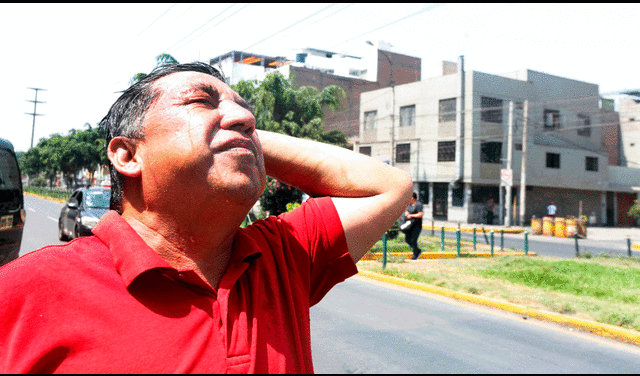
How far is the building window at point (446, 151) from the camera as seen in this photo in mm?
35031

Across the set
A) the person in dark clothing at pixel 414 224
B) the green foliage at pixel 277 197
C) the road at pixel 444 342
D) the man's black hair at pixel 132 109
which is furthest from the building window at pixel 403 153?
the man's black hair at pixel 132 109

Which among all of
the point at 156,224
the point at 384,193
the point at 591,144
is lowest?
the point at 156,224

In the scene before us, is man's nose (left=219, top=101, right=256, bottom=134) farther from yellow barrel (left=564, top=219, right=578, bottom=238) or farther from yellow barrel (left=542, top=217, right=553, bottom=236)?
yellow barrel (left=542, top=217, right=553, bottom=236)

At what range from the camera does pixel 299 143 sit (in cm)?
168

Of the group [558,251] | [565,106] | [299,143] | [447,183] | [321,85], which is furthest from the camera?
[321,85]

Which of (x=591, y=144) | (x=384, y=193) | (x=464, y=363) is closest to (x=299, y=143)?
(x=384, y=193)

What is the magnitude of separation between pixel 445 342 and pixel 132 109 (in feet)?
17.5

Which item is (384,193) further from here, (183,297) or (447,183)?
(447,183)

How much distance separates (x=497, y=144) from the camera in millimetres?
34844

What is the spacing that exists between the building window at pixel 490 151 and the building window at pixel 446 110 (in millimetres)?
2843

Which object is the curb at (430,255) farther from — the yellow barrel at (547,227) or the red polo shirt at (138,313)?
the yellow barrel at (547,227)

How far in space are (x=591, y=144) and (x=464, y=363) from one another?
40370mm

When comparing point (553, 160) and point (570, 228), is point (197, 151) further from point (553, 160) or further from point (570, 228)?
point (553, 160)

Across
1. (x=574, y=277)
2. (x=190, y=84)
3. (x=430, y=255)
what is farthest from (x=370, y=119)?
(x=190, y=84)
